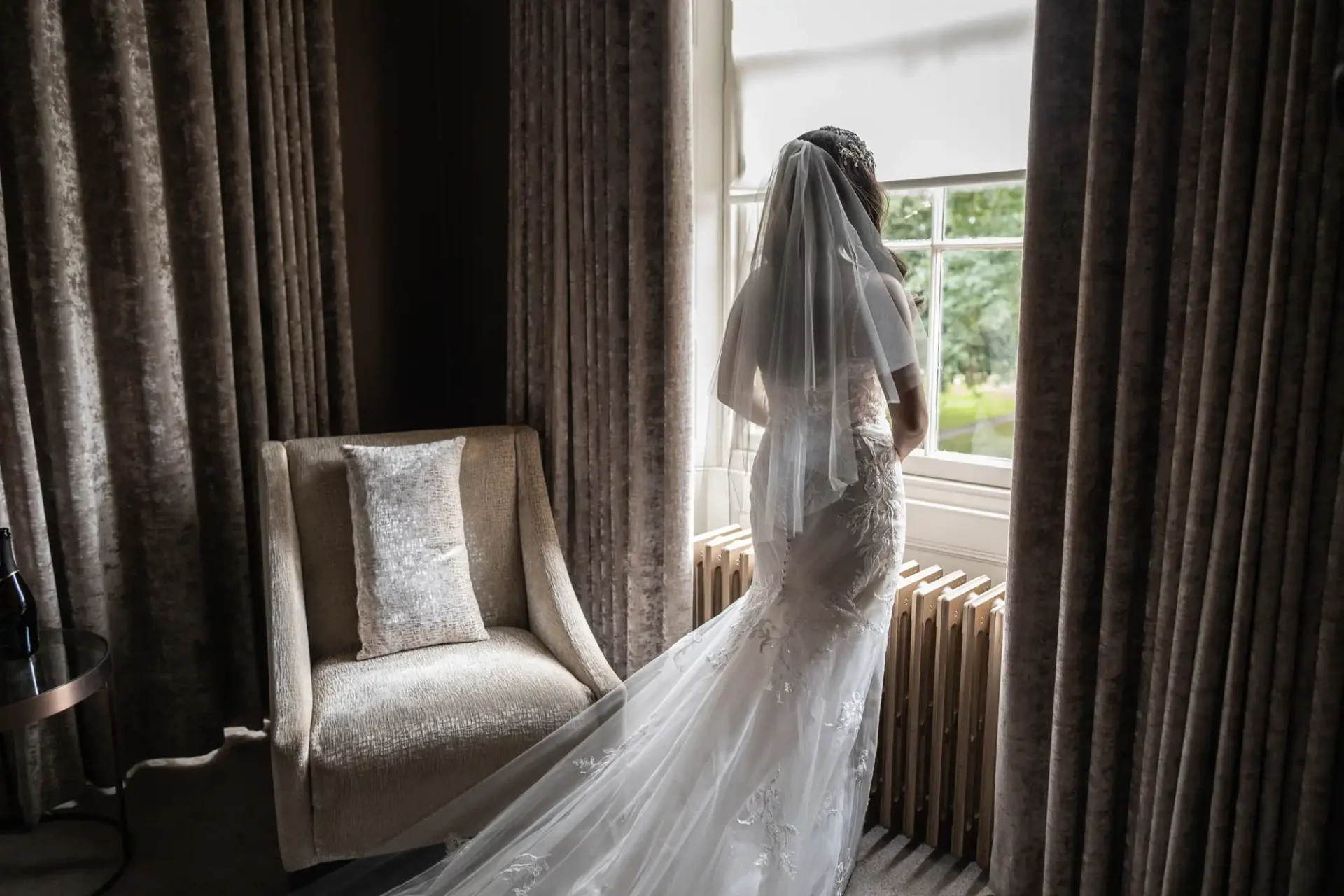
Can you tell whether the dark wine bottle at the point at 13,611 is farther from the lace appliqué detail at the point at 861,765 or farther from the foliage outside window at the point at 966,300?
the foliage outside window at the point at 966,300

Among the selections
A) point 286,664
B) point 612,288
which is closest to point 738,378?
point 612,288

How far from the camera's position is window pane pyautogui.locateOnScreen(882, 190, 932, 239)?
247 centimetres

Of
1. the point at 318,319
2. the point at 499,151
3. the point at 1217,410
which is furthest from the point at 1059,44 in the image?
the point at 318,319

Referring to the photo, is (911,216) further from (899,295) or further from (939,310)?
(899,295)

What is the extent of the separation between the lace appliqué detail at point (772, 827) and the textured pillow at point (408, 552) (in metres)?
0.92

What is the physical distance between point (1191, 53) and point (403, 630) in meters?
2.07

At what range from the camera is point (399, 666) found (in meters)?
2.25

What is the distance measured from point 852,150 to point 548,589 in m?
1.33

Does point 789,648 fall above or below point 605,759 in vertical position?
above

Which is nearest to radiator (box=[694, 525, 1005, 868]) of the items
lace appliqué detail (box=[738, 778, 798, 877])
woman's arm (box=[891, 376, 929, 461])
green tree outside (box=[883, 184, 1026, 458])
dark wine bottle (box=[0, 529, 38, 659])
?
woman's arm (box=[891, 376, 929, 461])

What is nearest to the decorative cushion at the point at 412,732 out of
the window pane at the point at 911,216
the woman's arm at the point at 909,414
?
the woman's arm at the point at 909,414

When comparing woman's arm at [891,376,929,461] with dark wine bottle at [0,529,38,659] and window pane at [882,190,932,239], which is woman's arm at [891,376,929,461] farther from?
dark wine bottle at [0,529,38,659]

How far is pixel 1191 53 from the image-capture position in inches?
61.7

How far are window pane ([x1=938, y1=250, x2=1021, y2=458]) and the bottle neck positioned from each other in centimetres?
230
